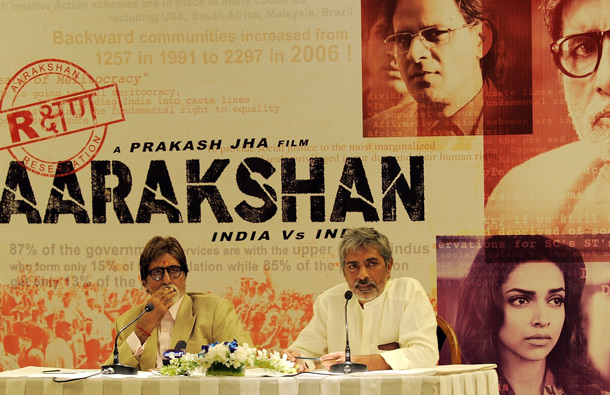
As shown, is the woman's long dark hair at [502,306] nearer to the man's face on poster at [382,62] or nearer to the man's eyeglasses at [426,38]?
the man's face on poster at [382,62]

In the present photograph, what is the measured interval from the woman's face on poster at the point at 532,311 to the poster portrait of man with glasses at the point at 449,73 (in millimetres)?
891

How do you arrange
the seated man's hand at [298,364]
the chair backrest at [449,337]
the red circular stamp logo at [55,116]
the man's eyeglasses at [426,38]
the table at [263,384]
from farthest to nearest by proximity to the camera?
1. the red circular stamp logo at [55,116]
2. the man's eyeglasses at [426,38]
3. the chair backrest at [449,337]
4. the seated man's hand at [298,364]
5. the table at [263,384]

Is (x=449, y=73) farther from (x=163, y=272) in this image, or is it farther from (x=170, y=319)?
(x=170, y=319)

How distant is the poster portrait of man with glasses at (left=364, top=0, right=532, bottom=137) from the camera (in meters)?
5.80

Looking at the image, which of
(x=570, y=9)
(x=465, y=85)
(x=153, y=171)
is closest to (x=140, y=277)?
(x=153, y=171)

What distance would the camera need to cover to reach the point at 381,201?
5820mm

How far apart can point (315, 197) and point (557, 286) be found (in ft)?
5.20

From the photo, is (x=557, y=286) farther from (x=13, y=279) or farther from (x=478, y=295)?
→ (x=13, y=279)

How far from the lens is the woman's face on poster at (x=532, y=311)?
5734 mm

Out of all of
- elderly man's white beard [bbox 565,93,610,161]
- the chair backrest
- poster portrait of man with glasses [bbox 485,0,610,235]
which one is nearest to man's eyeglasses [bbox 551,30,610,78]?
poster portrait of man with glasses [bbox 485,0,610,235]

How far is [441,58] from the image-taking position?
19.1 feet

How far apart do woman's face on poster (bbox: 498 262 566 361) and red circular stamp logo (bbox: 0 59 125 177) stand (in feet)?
8.87

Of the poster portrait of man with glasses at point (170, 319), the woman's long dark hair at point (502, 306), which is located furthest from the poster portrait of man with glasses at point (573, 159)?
the poster portrait of man with glasses at point (170, 319)

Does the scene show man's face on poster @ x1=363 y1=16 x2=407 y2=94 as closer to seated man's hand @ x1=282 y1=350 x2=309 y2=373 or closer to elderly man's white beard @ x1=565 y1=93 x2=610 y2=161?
elderly man's white beard @ x1=565 y1=93 x2=610 y2=161
